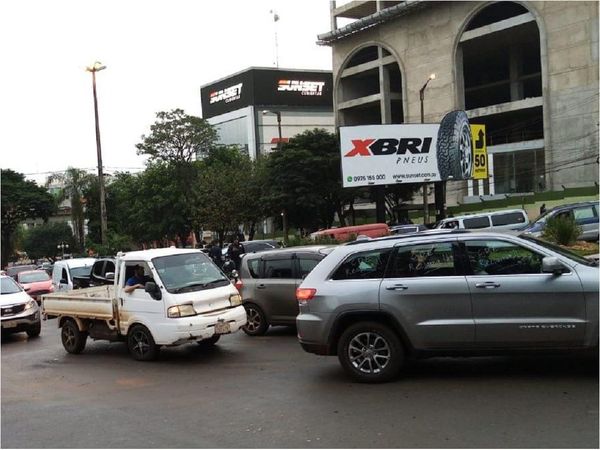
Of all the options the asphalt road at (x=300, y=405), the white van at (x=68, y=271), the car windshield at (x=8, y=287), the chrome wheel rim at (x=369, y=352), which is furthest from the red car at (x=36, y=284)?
the chrome wheel rim at (x=369, y=352)

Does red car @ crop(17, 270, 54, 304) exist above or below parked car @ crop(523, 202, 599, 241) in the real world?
below

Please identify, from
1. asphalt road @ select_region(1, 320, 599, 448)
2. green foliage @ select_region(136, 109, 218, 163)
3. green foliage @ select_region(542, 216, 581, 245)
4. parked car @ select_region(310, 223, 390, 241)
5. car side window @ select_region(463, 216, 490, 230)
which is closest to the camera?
asphalt road @ select_region(1, 320, 599, 448)

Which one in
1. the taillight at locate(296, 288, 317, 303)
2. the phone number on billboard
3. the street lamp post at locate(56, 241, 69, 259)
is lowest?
the street lamp post at locate(56, 241, 69, 259)

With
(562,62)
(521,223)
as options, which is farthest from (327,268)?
(562,62)

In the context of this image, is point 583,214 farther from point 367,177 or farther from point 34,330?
point 34,330

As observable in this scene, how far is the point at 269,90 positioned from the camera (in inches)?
3460

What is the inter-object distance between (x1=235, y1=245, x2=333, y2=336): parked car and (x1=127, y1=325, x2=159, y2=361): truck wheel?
90.7 inches

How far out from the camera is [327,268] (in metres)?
7.73

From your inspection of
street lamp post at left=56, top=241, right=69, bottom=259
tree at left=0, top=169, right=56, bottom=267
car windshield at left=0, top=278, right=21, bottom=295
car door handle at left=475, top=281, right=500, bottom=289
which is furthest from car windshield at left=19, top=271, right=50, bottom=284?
street lamp post at left=56, top=241, right=69, bottom=259

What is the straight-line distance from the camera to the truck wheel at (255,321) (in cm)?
1173

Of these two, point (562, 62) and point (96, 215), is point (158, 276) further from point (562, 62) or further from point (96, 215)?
point (96, 215)

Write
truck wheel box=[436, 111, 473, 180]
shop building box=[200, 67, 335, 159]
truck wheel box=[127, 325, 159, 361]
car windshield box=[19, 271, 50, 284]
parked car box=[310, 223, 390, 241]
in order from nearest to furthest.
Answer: truck wheel box=[127, 325, 159, 361]
parked car box=[310, 223, 390, 241]
car windshield box=[19, 271, 50, 284]
truck wheel box=[436, 111, 473, 180]
shop building box=[200, 67, 335, 159]

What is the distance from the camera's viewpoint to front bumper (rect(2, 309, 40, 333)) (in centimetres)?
1380

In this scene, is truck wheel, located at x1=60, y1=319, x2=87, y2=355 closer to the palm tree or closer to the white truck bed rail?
the white truck bed rail
